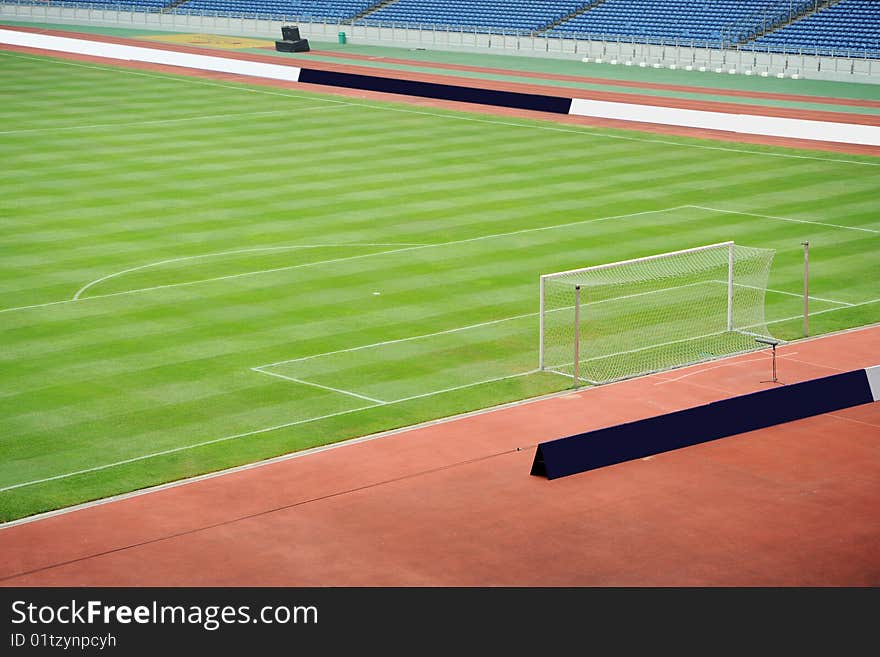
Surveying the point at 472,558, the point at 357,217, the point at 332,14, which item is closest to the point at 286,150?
the point at 357,217

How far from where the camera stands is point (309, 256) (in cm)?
2641

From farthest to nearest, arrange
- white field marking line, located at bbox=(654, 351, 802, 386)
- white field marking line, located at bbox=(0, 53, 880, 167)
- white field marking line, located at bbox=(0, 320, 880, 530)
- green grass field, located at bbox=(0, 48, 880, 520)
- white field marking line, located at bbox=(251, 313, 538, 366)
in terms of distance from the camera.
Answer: white field marking line, located at bbox=(0, 53, 880, 167) → white field marking line, located at bbox=(251, 313, 538, 366) → white field marking line, located at bbox=(654, 351, 802, 386) → green grass field, located at bbox=(0, 48, 880, 520) → white field marking line, located at bbox=(0, 320, 880, 530)

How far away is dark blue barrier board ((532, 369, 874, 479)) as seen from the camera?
15.7m

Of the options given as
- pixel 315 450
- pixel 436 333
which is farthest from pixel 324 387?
pixel 436 333

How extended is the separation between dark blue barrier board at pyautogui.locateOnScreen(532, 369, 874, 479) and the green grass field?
2.63 m

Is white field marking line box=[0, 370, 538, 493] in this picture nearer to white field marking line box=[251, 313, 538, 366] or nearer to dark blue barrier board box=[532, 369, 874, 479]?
white field marking line box=[251, 313, 538, 366]

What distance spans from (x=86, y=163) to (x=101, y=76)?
66.2ft

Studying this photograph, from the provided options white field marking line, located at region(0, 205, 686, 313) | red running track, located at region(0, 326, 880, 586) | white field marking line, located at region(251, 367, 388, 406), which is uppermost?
white field marking line, located at region(0, 205, 686, 313)

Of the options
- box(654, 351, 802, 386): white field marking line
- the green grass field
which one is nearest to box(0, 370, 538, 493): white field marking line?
the green grass field

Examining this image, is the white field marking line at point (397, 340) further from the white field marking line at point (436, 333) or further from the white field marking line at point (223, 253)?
the white field marking line at point (223, 253)

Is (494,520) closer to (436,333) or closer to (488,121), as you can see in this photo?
(436,333)

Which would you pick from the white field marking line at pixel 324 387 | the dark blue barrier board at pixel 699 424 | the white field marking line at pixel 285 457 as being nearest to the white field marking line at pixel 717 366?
the white field marking line at pixel 285 457

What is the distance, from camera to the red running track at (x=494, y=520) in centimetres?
1307

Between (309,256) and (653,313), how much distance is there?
729 centimetres
